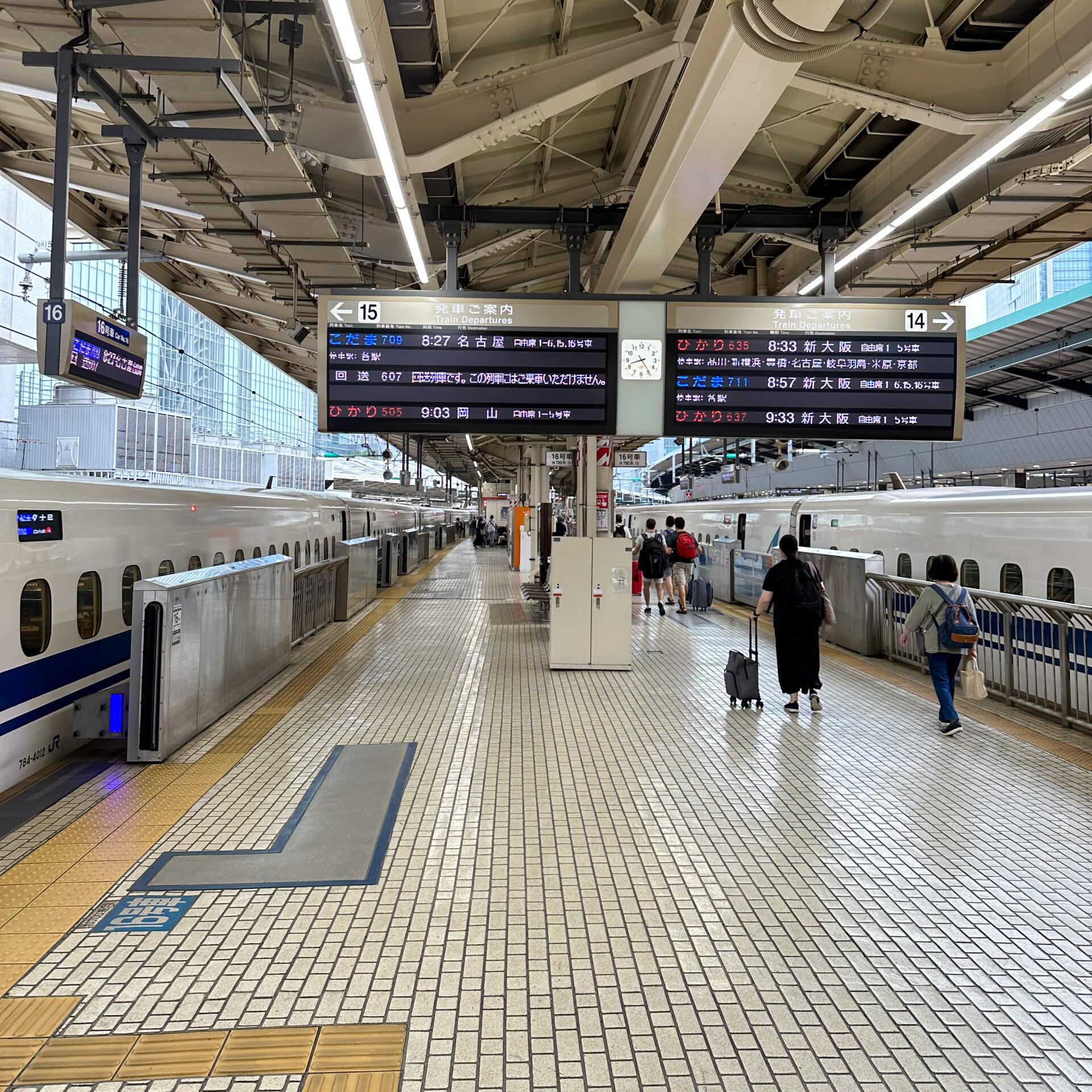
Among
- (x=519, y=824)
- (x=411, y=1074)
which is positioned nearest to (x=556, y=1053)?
(x=411, y=1074)

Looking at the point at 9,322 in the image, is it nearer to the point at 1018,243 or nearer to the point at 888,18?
the point at 888,18

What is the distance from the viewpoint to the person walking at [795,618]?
25.0 feet

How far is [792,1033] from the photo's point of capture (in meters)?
3.11

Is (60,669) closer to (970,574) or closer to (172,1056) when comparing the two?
(172,1056)

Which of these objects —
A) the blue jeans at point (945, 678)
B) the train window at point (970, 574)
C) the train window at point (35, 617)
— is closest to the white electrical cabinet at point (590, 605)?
the blue jeans at point (945, 678)

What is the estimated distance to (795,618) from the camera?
769 centimetres

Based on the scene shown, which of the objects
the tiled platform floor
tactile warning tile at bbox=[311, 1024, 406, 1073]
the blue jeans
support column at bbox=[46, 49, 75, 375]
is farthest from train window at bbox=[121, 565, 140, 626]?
the blue jeans

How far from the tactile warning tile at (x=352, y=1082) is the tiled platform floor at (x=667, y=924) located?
0.10m

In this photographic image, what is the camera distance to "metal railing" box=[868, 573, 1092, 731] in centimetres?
725

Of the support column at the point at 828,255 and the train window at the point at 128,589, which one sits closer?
the train window at the point at 128,589

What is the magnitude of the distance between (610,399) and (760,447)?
26757 millimetres

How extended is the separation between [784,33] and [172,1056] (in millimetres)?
5161

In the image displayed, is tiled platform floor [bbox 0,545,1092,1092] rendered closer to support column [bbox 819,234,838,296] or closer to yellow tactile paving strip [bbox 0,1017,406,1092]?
yellow tactile paving strip [bbox 0,1017,406,1092]

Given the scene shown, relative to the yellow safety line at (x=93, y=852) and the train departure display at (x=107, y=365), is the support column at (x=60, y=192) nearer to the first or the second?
the train departure display at (x=107, y=365)
